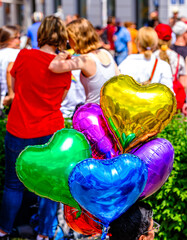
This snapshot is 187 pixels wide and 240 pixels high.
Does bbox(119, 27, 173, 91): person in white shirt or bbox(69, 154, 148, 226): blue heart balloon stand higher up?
bbox(69, 154, 148, 226): blue heart balloon

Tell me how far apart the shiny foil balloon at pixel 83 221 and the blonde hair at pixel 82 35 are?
4.71 ft

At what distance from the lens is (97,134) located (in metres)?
2.25

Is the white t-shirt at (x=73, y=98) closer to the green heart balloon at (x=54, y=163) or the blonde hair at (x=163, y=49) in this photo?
the blonde hair at (x=163, y=49)

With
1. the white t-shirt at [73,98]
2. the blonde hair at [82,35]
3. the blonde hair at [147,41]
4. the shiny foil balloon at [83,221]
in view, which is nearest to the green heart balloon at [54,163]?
the shiny foil balloon at [83,221]

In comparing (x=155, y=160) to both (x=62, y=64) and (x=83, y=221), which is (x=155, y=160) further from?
(x=62, y=64)

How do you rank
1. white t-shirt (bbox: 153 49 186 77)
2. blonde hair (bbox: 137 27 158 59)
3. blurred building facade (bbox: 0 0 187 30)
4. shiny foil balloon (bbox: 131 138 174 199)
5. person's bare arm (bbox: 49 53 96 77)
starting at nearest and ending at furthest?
1. shiny foil balloon (bbox: 131 138 174 199)
2. person's bare arm (bbox: 49 53 96 77)
3. blonde hair (bbox: 137 27 158 59)
4. white t-shirt (bbox: 153 49 186 77)
5. blurred building facade (bbox: 0 0 187 30)

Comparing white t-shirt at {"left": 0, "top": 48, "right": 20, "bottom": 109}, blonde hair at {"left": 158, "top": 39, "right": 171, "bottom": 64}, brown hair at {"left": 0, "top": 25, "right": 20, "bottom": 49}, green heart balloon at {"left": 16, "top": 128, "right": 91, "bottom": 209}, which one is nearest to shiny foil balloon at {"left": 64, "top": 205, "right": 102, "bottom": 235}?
green heart balloon at {"left": 16, "top": 128, "right": 91, "bottom": 209}

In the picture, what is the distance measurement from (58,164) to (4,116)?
7.09ft

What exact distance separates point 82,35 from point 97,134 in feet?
4.18

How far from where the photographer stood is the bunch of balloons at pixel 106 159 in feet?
6.08

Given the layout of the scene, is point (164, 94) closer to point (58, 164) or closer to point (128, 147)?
point (128, 147)

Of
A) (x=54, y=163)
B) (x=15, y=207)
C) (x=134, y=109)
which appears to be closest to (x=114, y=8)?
(x=15, y=207)

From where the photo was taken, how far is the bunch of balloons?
1.85m

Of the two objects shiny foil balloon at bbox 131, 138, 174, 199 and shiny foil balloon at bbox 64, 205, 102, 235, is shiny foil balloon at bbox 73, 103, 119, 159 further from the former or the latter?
shiny foil balloon at bbox 64, 205, 102, 235
